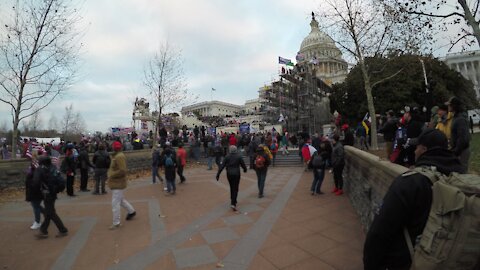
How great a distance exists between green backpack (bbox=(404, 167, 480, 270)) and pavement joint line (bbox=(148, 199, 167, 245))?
5.43 metres

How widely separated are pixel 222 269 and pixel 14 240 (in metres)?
5.03

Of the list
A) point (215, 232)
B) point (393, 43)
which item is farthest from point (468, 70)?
point (215, 232)

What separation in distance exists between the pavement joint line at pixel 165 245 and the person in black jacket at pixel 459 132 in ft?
17.3

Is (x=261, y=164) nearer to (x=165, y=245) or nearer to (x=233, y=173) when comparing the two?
(x=233, y=173)

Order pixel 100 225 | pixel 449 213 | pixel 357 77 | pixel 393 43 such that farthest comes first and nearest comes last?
pixel 357 77
pixel 393 43
pixel 100 225
pixel 449 213

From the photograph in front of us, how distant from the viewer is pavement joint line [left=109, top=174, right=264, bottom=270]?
5192 millimetres

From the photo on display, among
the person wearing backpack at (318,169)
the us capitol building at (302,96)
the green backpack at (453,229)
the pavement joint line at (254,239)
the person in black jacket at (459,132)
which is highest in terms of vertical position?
the us capitol building at (302,96)

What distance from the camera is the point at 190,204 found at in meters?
9.23

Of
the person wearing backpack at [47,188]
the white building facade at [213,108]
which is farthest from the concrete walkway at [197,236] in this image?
the white building facade at [213,108]

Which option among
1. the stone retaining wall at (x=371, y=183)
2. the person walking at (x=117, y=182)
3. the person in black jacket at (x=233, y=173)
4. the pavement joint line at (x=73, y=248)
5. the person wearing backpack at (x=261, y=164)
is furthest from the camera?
the person wearing backpack at (x=261, y=164)

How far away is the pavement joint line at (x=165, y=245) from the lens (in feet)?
17.0

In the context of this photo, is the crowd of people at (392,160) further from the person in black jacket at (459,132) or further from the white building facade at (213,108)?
the white building facade at (213,108)

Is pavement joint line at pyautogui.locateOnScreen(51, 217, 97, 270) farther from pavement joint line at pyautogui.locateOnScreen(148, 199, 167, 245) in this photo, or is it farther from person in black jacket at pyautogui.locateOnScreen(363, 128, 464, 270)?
person in black jacket at pyautogui.locateOnScreen(363, 128, 464, 270)

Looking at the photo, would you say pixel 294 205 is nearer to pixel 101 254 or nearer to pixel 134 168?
pixel 101 254
